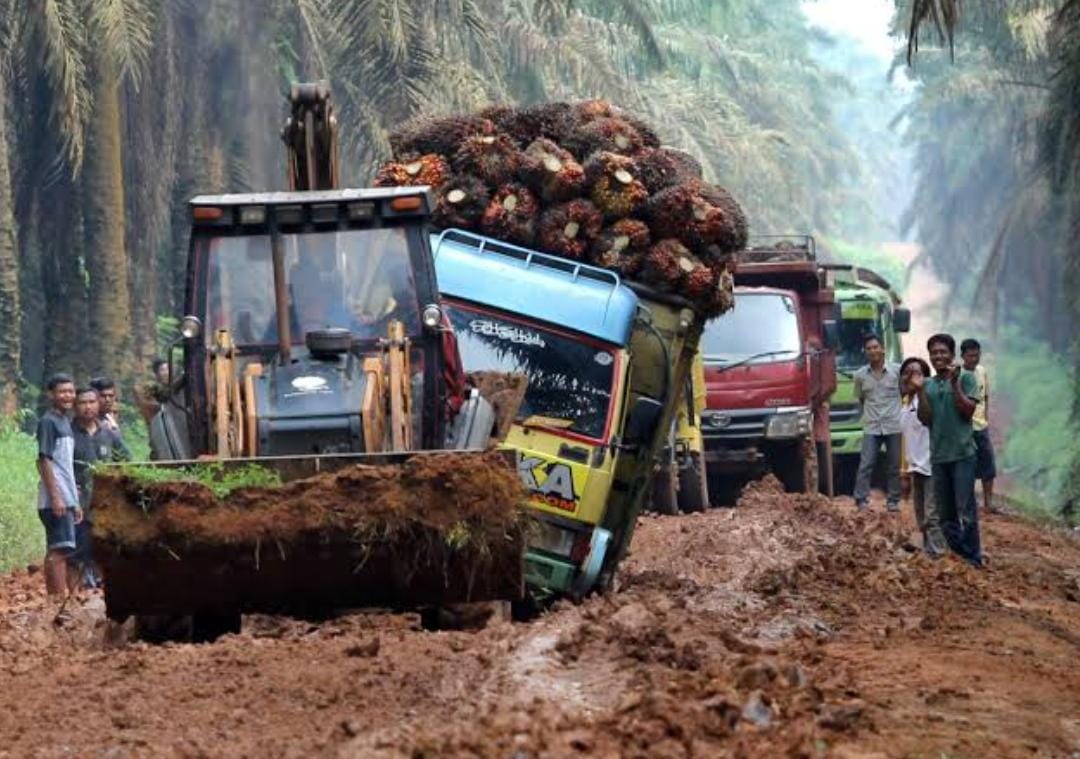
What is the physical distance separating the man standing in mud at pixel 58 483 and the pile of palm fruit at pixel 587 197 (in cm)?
275

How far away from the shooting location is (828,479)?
2722cm

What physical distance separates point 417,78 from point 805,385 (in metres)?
7.65

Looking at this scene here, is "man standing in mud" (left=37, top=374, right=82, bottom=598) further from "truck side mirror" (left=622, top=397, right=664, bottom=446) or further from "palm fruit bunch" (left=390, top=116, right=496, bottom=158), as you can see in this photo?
"truck side mirror" (left=622, top=397, right=664, bottom=446)

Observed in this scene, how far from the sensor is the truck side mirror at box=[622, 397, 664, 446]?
1471 centimetres

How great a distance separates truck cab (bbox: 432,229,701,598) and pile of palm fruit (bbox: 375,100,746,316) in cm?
42

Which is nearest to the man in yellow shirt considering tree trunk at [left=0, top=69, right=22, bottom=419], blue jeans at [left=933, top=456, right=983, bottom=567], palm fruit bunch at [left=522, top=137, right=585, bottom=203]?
blue jeans at [left=933, top=456, right=983, bottom=567]

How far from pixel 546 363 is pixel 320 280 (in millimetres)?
2560

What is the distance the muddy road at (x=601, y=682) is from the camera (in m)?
8.43

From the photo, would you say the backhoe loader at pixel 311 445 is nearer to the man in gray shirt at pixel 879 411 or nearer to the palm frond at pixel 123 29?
the man in gray shirt at pixel 879 411

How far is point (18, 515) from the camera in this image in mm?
20547


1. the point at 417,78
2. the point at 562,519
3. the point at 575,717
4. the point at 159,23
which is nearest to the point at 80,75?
the point at 159,23

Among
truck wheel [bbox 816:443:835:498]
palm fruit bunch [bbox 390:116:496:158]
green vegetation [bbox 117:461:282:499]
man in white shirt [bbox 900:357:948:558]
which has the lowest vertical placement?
truck wheel [bbox 816:443:835:498]

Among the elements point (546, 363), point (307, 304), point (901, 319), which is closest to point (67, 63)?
point (546, 363)

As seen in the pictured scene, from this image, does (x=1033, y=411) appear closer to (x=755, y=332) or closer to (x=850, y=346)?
(x=850, y=346)
